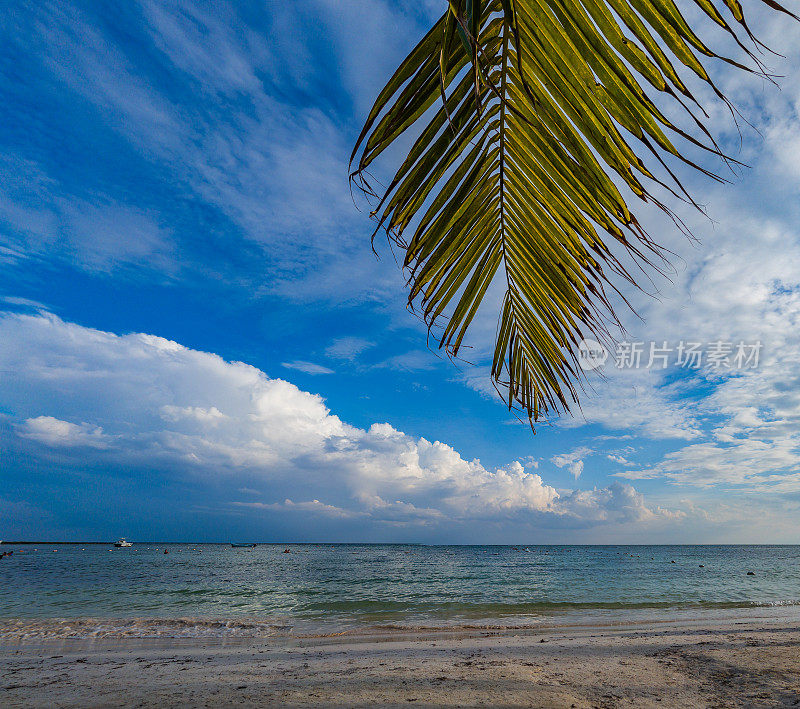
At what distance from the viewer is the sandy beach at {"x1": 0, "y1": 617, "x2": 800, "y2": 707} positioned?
4.70 metres

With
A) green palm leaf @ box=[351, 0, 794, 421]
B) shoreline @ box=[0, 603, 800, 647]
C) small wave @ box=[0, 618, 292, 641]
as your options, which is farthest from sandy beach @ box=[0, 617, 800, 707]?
green palm leaf @ box=[351, 0, 794, 421]

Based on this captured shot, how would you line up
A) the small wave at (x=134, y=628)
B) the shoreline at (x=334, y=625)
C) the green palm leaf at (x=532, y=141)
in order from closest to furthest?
the green palm leaf at (x=532, y=141), the shoreline at (x=334, y=625), the small wave at (x=134, y=628)

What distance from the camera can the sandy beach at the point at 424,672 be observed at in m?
4.70

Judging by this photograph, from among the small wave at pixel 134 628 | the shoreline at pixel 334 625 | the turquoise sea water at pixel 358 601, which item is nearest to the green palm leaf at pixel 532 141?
the shoreline at pixel 334 625

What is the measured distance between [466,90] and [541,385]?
4.16ft

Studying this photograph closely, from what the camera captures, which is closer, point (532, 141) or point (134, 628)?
point (532, 141)

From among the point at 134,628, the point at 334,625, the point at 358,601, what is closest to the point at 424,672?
the point at 334,625

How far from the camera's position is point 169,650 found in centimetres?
890

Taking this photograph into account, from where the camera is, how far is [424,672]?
19.2ft

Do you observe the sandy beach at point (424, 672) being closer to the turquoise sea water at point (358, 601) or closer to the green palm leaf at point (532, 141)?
the turquoise sea water at point (358, 601)

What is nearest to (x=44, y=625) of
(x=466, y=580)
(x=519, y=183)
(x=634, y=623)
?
(x=634, y=623)

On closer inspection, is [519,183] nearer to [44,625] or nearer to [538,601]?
[44,625]

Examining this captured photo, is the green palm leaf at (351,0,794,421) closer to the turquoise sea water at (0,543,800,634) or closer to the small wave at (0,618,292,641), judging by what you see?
the small wave at (0,618,292,641)

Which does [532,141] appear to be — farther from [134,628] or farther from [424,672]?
[134,628]
